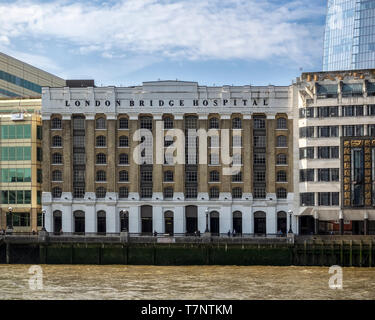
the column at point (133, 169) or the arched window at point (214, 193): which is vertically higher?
the column at point (133, 169)

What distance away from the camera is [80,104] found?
93.4 meters

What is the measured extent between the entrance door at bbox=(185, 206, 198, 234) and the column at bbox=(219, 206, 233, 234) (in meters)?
3.36

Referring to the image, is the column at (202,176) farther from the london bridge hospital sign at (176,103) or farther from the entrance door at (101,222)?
the entrance door at (101,222)

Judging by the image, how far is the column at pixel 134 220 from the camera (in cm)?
9250

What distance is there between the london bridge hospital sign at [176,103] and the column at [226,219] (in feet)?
45.4

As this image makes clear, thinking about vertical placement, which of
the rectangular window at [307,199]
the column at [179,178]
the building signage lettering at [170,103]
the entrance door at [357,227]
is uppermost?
the building signage lettering at [170,103]

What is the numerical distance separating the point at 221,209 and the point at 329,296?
4201 centimetres

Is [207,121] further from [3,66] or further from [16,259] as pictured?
[3,66]

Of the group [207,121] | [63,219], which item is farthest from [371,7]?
[63,219]

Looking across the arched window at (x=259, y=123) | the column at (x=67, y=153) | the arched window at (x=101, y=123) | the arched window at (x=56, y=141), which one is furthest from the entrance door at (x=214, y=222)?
the arched window at (x=56, y=141)

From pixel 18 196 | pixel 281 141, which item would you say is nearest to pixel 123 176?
pixel 18 196

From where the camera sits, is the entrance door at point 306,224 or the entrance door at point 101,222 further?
the entrance door at point 101,222

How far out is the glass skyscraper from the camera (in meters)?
183
